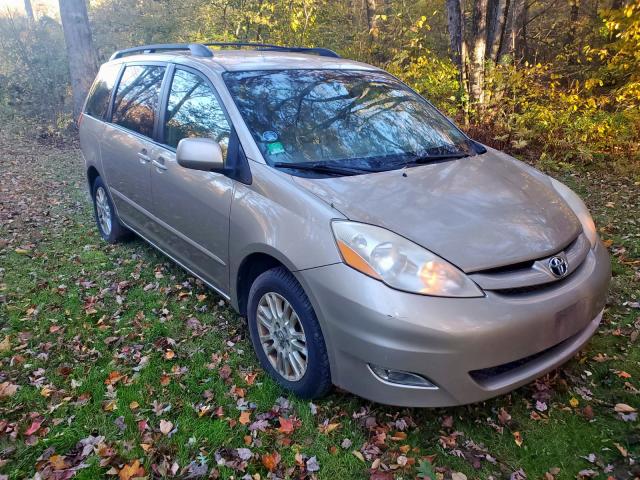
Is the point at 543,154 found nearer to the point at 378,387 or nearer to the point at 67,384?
the point at 378,387

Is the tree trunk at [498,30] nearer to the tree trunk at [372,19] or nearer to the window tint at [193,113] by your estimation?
the tree trunk at [372,19]

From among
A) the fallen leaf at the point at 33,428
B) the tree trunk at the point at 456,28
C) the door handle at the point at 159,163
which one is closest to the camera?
the fallen leaf at the point at 33,428

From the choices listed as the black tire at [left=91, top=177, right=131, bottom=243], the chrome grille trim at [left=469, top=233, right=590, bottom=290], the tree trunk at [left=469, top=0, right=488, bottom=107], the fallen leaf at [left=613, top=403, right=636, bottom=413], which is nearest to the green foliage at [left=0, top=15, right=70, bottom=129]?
the black tire at [left=91, top=177, right=131, bottom=243]

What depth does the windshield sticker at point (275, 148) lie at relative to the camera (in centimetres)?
299

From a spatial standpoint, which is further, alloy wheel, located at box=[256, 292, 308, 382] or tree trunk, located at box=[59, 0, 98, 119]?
tree trunk, located at box=[59, 0, 98, 119]

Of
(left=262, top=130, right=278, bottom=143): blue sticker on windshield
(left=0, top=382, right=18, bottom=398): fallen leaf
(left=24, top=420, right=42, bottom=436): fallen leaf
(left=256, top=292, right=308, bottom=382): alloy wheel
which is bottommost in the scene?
(left=0, top=382, right=18, bottom=398): fallen leaf

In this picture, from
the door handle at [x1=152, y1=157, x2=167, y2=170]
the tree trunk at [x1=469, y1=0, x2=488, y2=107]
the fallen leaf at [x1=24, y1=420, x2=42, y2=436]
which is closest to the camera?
the fallen leaf at [x1=24, y1=420, x2=42, y2=436]

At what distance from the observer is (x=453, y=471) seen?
237cm

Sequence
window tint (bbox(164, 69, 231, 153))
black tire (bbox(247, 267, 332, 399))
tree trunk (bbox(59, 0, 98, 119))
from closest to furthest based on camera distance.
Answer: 1. black tire (bbox(247, 267, 332, 399))
2. window tint (bbox(164, 69, 231, 153))
3. tree trunk (bbox(59, 0, 98, 119))

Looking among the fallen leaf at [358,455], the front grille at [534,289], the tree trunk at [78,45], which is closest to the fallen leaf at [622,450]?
the front grille at [534,289]

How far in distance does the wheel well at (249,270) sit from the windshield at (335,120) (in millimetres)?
570

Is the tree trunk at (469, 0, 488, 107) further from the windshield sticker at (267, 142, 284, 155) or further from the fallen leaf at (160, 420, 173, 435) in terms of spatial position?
the fallen leaf at (160, 420, 173, 435)

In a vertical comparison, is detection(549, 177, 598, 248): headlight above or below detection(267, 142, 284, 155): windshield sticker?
below

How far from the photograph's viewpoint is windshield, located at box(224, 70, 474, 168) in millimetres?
3070
